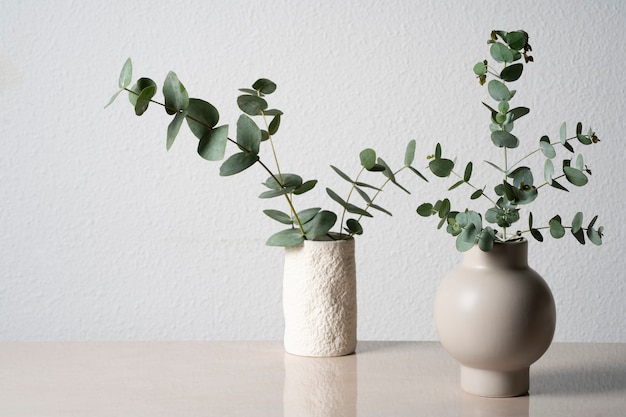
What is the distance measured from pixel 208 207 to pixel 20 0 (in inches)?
26.1

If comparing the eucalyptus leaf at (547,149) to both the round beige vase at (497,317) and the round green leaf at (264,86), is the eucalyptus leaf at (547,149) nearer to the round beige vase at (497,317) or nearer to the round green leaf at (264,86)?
the round beige vase at (497,317)

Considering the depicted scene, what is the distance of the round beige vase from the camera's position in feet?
2.59

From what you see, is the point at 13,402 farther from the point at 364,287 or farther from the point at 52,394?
the point at 364,287

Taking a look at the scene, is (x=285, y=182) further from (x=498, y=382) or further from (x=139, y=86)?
(x=498, y=382)

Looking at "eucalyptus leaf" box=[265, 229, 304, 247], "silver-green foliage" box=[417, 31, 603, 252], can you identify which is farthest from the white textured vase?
"silver-green foliage" box=[417, 31, 603, 252]

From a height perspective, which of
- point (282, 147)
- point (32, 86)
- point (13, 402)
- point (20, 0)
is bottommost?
point (13, 402)

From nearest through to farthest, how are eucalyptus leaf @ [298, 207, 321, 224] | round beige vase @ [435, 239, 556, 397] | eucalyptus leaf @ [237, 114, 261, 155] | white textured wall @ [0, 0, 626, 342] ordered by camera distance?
round beige vase @ [435, 239, 556, 397], eucalyptus leaf @ [237, 114, 261, 155], eucalyptus leaf @ [298, 207, 321, 224], white textured wall @ [0, 0, 626, 342]

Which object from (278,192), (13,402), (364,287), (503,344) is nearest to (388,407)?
(503,344)

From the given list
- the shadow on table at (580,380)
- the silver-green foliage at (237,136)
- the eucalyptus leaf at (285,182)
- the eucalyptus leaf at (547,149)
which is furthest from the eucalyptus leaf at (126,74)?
the shadow on table at (580,380)

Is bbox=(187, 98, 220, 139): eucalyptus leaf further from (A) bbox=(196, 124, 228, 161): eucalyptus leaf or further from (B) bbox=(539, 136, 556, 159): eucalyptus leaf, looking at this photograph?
(B) bbox=(539, 136, 556, 159): eucalyptus leaf

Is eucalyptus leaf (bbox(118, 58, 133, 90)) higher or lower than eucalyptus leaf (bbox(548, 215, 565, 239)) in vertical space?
higher

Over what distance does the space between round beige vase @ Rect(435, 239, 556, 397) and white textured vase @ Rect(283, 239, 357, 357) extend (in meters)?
0.18

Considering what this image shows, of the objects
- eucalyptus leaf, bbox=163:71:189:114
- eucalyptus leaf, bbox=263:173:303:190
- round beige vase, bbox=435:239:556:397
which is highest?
eucalyptus leaf, bbox=163:71:189:114

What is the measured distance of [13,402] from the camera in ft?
2.73
